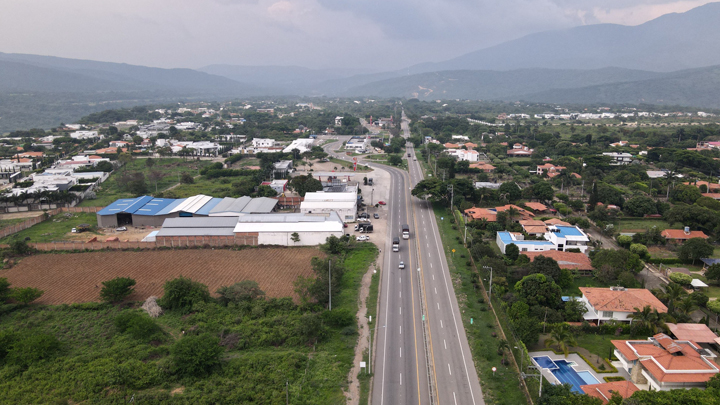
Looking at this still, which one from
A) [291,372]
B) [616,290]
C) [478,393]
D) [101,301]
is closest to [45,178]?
[101,301]

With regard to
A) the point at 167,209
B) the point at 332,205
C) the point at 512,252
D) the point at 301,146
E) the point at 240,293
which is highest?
the point at 301,146

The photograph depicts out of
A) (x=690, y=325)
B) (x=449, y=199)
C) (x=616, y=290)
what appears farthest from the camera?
(x=449, y=199)

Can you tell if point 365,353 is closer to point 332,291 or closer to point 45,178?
point 332,291

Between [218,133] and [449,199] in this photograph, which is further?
[218,133]

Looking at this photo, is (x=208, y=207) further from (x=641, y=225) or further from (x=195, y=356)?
(x=641, y=225)

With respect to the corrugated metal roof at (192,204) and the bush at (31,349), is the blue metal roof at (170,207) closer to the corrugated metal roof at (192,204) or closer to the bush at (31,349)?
the corrugated metal roof at (192,204)

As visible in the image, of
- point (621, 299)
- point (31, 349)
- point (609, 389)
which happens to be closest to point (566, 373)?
point (609, 389)

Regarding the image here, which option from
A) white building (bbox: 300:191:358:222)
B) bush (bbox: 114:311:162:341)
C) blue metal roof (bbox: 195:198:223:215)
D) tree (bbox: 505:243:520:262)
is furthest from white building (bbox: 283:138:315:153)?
bush (bbox: 114:311:162:341)

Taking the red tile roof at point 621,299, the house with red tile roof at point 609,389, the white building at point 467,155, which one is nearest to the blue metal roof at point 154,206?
the red tile roof at point 621,299
